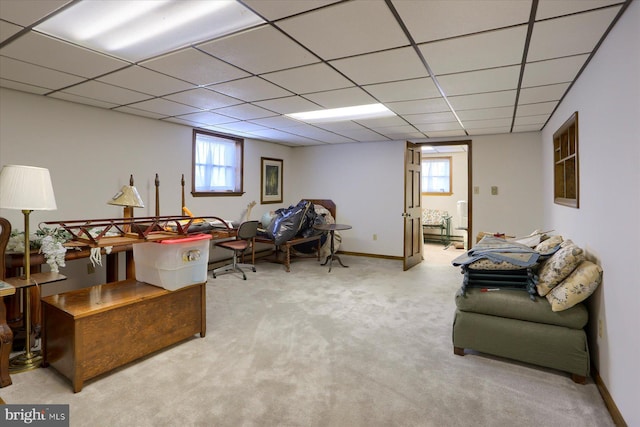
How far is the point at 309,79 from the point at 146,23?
126 cm

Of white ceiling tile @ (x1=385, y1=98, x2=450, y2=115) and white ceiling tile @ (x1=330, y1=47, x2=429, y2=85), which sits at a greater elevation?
white ceiling tile @ (x1=385, y1=98, x2=450, y2=115)

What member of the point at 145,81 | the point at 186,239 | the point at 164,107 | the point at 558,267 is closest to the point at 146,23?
the point at 145,81

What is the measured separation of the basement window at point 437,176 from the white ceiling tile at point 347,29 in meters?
6.81

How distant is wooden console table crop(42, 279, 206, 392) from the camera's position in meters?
2.15

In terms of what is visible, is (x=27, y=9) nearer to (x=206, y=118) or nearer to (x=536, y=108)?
(x=206, y=118)

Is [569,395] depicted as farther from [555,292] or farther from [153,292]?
[153,292]

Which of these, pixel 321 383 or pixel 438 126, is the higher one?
pixel 438 126

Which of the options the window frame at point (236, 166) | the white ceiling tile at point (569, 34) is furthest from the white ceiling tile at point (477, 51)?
the window frame at point (236, 166)

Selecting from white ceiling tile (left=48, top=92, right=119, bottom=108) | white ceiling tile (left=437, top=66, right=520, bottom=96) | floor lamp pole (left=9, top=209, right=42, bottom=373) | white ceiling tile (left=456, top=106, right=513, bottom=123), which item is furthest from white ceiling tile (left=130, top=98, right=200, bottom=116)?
white ceiling tile (left=456, top=106, right=513, bottom=123)

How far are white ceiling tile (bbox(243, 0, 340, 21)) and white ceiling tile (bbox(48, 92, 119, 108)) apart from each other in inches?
105

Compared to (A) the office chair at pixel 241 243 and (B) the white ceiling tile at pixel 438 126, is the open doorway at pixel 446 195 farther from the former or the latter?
(A) the office chair at pixel 241 243

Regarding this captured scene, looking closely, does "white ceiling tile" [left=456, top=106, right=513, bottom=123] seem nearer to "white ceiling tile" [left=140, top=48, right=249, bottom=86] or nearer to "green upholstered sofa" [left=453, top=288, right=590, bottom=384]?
"green upholstered sofa" [left=453, top=288, right=590, bottom=384]

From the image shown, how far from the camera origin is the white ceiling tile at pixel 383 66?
93.7 inches

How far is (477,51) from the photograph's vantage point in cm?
230
